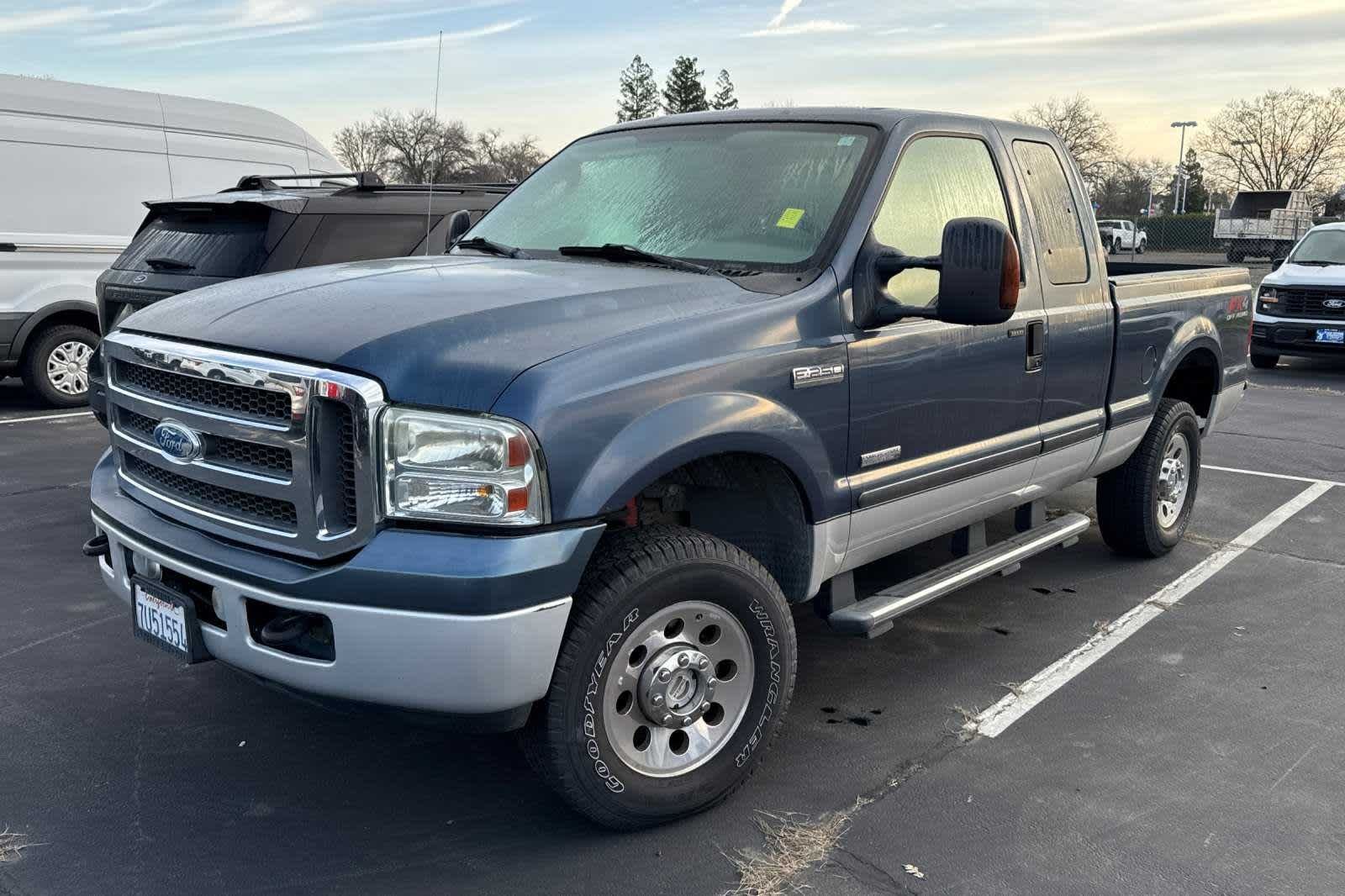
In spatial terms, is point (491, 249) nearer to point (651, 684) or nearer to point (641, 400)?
point (641, 400)

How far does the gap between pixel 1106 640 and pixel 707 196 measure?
7.96 ft

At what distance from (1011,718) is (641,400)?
1.90 metres

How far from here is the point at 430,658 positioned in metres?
2.75

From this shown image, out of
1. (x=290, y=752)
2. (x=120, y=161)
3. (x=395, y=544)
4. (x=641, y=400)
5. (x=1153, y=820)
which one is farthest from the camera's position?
(x=120, y=161)

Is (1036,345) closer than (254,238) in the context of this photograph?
Yes

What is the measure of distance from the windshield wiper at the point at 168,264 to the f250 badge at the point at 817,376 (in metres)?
4.45

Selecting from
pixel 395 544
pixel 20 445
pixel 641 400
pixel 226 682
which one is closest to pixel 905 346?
pixel 641 400

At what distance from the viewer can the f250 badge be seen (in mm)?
3424

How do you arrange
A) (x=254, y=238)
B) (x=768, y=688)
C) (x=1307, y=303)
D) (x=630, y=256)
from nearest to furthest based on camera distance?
(x=768, y=688) < (x=630, y=256) < (x=254, y=238) < (x=1307, y=303)

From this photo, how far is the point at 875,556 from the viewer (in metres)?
4.00

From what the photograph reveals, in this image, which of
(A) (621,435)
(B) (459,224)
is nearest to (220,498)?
(A) (621,435)

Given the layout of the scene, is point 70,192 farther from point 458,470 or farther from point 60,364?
point 458,470

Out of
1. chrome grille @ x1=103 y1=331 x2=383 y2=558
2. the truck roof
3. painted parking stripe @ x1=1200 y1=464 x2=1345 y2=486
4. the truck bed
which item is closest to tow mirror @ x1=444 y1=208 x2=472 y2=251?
the truck roof

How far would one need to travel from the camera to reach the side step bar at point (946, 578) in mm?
3754
